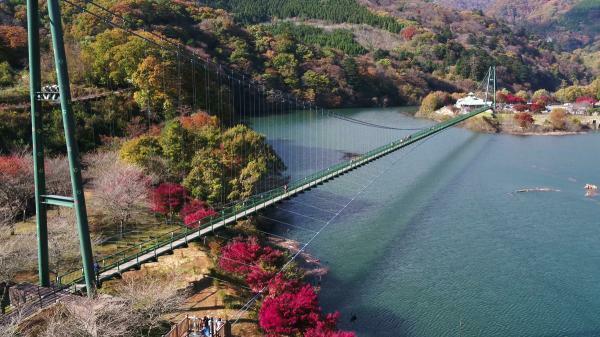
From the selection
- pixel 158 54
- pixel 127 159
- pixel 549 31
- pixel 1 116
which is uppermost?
pixel 549 31

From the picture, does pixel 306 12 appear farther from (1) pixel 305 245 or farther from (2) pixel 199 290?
(2) pixel 199 290

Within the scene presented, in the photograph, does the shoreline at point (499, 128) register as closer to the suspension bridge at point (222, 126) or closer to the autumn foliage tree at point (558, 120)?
the autumn foliage tree at point (558, 120)

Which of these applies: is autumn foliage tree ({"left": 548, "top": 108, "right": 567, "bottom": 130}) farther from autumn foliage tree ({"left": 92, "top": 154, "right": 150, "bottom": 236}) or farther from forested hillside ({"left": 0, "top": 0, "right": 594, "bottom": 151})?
autumn foliage tree ({"left": 92, "top": 154, "right": 150, "bottom": 236})

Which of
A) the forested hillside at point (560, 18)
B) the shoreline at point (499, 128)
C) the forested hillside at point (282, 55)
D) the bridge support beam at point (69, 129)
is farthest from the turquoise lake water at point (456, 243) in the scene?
the forested hillside at point (560, 18)

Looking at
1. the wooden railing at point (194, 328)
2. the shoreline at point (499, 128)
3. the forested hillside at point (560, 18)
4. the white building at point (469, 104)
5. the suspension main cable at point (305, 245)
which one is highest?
Result: the forested hillside at point (560, 18)

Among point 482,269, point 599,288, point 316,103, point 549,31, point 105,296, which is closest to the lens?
point 105,296

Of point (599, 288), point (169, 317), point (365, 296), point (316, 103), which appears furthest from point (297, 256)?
point (316, 103)

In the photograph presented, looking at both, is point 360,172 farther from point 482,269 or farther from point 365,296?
point 365,296
